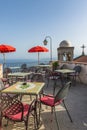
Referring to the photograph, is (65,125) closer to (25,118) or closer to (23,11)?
(25,118)

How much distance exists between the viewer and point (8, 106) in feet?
8.97

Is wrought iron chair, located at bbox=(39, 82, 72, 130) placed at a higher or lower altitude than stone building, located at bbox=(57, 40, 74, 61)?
lower

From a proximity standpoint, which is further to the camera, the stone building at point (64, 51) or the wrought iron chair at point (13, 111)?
the stone building at point (64, 51)

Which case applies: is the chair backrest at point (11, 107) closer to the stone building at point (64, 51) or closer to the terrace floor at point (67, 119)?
the terrace floor at point (67, 119)

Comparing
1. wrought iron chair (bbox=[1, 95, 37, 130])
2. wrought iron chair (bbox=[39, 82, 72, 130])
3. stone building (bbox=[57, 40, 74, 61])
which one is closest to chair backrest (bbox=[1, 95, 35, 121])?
wrought iron chair (bbox=[1, 95, 37, 130])

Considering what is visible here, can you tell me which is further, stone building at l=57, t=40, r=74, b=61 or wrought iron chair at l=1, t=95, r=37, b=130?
stone building at l=57, t=40, r=74, b=61


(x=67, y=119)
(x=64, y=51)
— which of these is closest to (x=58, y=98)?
(x=67, y=119)

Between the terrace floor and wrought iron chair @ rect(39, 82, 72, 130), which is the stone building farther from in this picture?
wrought iron chair @ rect(39, 82, 72, 130)

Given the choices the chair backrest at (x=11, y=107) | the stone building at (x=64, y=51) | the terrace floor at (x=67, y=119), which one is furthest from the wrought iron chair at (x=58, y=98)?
the stone building at (x=64, y=51)

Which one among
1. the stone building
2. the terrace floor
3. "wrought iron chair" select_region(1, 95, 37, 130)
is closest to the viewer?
"wrought iron chair" select_region(1, 95, 37, 130)

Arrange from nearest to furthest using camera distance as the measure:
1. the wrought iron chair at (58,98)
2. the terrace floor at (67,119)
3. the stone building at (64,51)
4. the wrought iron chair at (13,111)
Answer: the wrought iron chair at (13,111), the wrought iron chair at (58,98), the terrace floor at (67,119), the stone building at (64,51)

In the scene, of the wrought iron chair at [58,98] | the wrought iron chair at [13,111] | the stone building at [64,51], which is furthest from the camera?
the stone building at [64,51]

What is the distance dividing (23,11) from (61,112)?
7969mm

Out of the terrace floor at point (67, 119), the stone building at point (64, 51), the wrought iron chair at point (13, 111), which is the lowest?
the terrace floor at point (67, 119)
